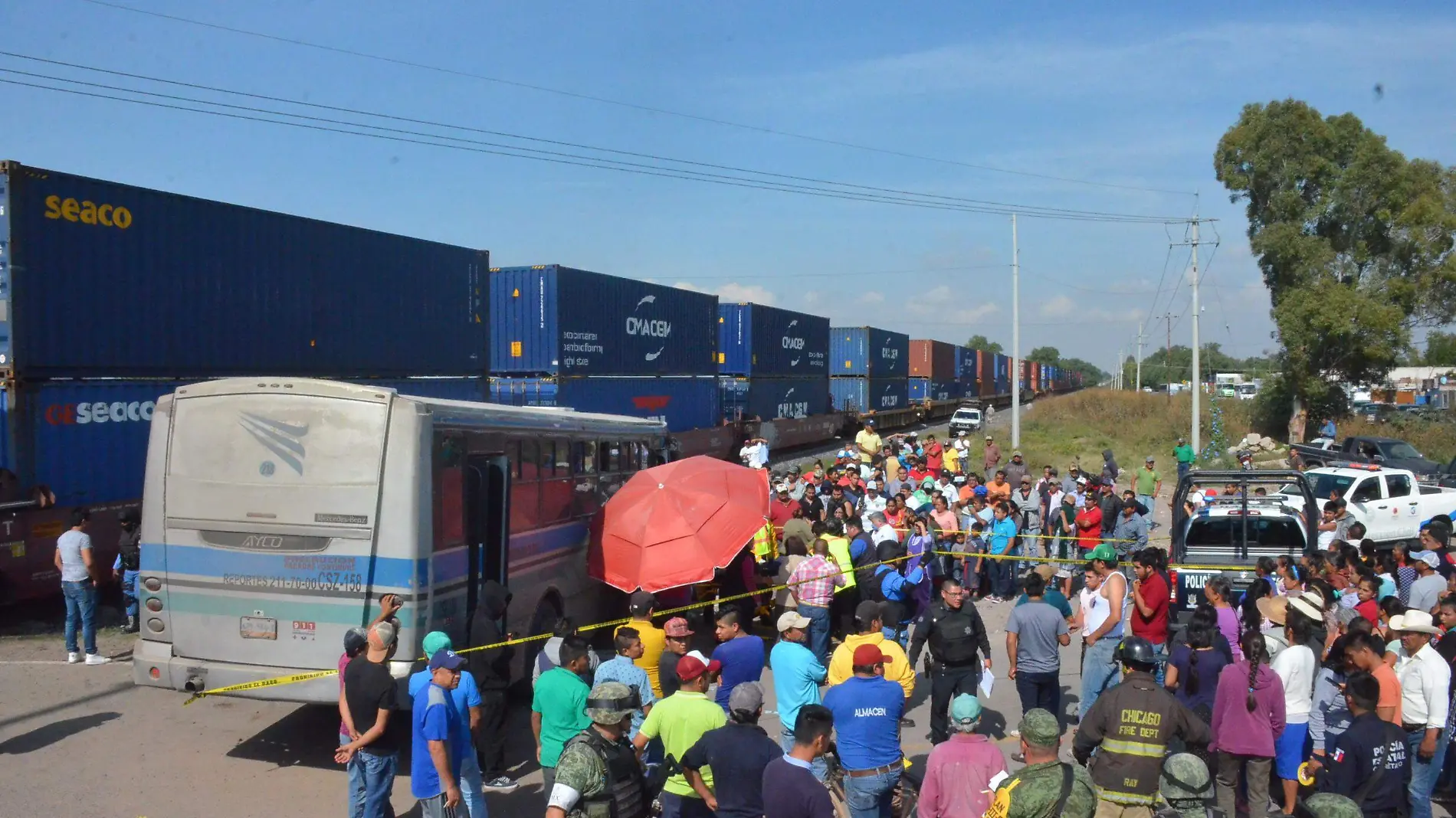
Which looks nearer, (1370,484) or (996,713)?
(996,713)

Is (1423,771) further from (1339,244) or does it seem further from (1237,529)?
(1339,244)

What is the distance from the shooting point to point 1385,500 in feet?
63.2

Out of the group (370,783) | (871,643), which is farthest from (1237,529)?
(370,783)

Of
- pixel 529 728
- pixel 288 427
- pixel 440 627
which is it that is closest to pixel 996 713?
pixel 529 728

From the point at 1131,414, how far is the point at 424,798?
45561 millimetres

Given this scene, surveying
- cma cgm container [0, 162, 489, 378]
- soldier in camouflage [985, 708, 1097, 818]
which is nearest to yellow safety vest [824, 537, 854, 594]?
soldier in camouflage [985, 708, 1097, 818]

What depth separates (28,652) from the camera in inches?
444

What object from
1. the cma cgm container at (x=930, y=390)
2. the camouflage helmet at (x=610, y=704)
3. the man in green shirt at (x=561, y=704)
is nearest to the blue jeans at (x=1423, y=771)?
the camouflage helmet at (x=610, y=704)

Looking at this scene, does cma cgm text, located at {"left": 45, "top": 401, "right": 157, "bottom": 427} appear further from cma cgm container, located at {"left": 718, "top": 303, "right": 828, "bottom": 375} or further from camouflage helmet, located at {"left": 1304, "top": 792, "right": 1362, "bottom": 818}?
cma cgm container, located at {"left": 718, "top": 303, "right": 828, "bottom": 375}

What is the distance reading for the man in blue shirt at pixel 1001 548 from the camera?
588 inches

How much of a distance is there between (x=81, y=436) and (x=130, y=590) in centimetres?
194

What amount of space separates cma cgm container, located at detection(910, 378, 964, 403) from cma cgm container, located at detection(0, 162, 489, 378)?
3862cm

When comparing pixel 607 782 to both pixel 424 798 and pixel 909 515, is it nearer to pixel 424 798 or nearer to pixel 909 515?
pixel 424 798

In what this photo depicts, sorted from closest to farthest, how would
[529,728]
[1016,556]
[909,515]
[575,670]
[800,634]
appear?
1. [575,670]
2. [800,634]
3. [529,728]
4. [909,515]
5. [1016,556]
